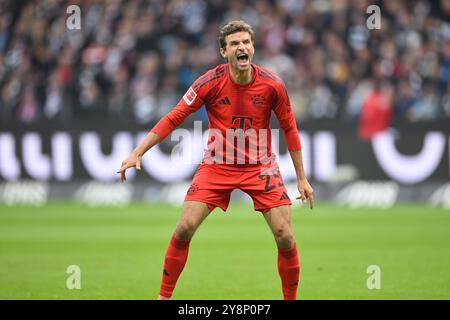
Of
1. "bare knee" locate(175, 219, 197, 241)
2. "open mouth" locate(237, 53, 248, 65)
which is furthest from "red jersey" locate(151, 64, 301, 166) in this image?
"bare knee" locate(175, 219, 197, 241)

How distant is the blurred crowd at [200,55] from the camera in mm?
19203

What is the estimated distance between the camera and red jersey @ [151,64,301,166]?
7.86 metres

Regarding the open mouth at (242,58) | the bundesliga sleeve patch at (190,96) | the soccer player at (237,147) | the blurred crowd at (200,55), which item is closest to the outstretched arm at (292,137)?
the soccer player at (237,147)

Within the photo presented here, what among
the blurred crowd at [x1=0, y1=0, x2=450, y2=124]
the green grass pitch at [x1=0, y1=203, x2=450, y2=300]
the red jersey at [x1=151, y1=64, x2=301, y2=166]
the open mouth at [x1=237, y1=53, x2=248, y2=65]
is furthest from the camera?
the blurred crowd at [x1=0, y1=0, x2=450, y2=124]

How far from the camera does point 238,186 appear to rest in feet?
26.1

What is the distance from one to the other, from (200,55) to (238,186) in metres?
13.2

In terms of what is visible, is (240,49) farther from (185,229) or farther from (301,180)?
(185,229)

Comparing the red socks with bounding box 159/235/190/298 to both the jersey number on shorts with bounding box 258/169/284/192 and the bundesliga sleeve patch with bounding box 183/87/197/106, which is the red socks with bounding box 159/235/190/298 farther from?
the bundesliga sleeve patch with bounding box 183/87/197/106

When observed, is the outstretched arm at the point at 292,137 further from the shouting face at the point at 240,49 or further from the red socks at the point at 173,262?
the red socks at the point at 173,262

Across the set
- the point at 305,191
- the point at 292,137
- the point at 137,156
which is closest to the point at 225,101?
the point at 292,137

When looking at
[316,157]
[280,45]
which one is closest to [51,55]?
[280,45]

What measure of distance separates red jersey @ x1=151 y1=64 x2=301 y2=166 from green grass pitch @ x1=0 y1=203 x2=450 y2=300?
67.0 inches

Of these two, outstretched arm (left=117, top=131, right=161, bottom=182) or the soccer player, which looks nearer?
outstretched arm (left=117, top=131, right=161, bottom=182)
